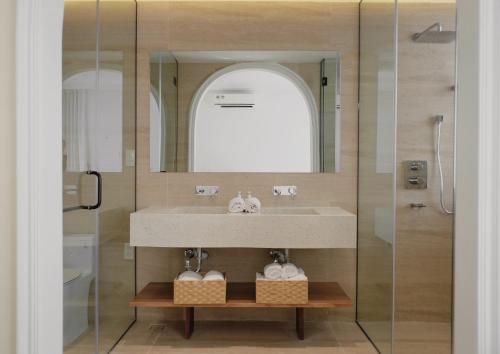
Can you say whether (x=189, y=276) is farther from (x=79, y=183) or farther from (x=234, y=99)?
(x=234, y=99)

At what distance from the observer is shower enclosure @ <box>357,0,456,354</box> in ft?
6.86

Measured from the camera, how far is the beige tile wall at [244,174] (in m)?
3.01

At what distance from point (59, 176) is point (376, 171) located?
Result: 188 cm

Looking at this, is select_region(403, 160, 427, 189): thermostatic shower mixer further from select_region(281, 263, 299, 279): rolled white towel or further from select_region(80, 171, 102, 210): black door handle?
select_region(80, 171, 102, 210): black door handle

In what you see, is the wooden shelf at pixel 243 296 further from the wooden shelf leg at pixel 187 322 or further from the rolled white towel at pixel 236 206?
the rolled white towel at pixel 236 206

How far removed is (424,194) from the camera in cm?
220

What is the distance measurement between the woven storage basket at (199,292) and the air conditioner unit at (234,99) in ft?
4.22
